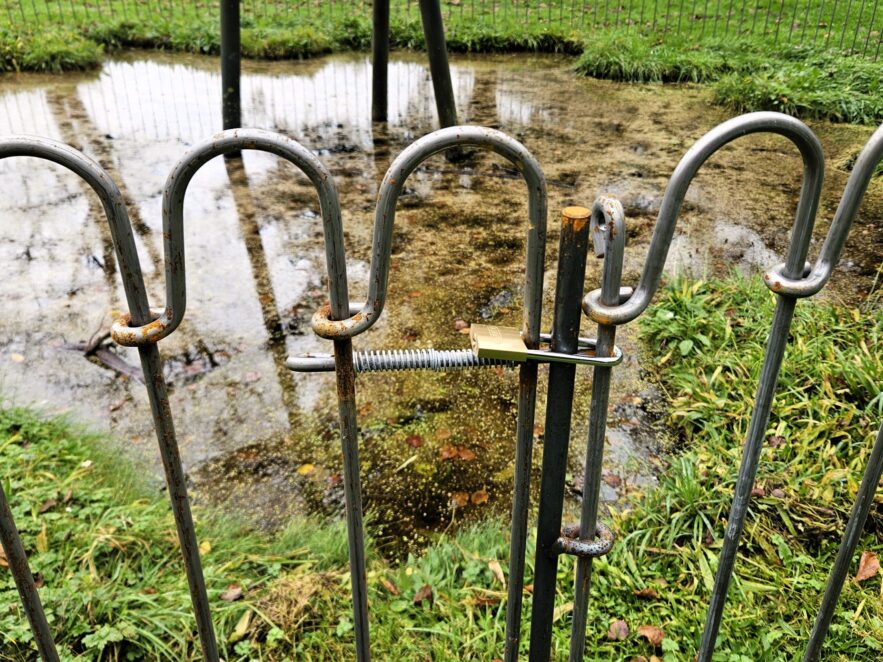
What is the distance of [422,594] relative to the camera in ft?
6.91

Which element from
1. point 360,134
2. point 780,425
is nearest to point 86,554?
point 780,425

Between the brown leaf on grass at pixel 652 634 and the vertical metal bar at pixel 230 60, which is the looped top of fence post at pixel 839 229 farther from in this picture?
the vertical metal bar at pixel 230 60

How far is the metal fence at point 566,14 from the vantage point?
9695mm

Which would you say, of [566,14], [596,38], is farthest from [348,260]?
[566,14]

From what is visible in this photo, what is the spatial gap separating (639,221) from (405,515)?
294cm

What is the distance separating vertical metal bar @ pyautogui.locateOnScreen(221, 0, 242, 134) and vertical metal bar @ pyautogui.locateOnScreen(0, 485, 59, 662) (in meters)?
4.65

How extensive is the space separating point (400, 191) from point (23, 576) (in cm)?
88

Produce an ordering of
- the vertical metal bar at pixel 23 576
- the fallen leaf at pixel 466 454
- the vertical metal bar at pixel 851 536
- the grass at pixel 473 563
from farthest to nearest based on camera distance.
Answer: the fallen leaf at pixel 466 454 → the grass at pixel 473 563 → the vertical metal bar at pixel 851 536 → the vertical metal bar at pixel 23 576

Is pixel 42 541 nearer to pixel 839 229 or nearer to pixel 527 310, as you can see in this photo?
pixel 527 310

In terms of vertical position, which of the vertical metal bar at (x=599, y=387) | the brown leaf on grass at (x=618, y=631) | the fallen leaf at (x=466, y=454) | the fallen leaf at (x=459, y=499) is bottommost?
the fallen leaf at (x=459, y=499)

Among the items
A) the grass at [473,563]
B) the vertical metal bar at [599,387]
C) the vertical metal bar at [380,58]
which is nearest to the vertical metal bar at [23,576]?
the grass at [473,563]

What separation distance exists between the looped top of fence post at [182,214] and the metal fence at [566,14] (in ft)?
30.8

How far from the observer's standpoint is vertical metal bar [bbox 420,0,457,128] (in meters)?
5.09

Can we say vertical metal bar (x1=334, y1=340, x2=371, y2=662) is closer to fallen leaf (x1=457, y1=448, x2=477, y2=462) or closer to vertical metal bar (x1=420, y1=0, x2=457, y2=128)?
fallen leaf (x1=457, y1=448, x2=477, y2=462)
